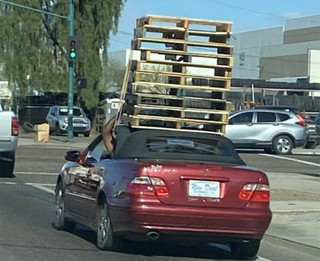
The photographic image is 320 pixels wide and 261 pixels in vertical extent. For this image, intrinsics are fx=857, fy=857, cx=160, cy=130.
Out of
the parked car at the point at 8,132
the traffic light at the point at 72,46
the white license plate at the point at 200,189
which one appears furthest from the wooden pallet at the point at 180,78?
the traffic light at the point at 72,46

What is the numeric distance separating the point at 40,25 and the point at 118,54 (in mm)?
65518

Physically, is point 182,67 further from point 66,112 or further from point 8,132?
point 66,112

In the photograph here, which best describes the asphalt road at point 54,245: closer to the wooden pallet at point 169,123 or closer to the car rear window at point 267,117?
the wooden pallet at point 169,123

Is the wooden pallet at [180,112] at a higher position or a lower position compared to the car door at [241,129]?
higher

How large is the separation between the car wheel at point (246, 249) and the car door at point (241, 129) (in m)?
21.6

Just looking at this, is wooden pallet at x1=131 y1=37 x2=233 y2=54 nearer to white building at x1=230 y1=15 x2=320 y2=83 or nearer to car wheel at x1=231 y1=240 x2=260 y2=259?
car wheel at x1=231 y1=240 x2=260 y2=259

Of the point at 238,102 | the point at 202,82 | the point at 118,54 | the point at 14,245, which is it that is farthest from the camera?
the point at 118,54

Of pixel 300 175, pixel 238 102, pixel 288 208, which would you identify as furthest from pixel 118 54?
pixel 288 208

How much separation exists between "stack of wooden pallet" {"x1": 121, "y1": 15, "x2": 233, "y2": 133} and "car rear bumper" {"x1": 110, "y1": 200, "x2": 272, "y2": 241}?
6.14ft

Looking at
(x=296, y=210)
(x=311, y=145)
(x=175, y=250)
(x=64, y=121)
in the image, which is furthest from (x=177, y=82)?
(x=64, y=121)

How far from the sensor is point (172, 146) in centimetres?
1048

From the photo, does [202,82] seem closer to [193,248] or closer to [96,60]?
[193,248]

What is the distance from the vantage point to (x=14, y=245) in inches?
423

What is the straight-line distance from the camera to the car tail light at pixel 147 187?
9516 millimetres
